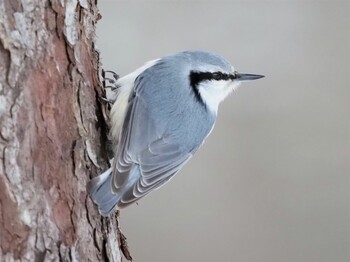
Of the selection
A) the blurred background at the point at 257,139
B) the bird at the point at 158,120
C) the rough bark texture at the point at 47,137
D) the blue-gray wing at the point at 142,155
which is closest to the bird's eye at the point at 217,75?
the bird at the point at 158,120

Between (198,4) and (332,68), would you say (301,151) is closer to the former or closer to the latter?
(332,68)

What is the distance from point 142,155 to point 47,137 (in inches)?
13.3

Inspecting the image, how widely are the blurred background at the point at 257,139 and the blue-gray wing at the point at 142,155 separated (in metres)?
1.42

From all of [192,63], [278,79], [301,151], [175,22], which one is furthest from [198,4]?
[192,63]

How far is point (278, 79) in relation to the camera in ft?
13.0

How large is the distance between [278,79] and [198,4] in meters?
0.61

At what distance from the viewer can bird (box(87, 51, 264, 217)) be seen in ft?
5.57

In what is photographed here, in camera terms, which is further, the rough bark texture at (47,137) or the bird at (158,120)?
the bird at (158,120)

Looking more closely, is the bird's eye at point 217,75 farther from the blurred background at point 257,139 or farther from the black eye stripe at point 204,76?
the blurred background at point 257,139

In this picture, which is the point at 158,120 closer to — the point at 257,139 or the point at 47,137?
the point at 47,137

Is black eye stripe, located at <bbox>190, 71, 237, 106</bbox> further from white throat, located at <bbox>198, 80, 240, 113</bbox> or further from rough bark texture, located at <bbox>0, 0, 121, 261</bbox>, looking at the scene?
rough bark texture, located at <bbox>0, 0, 121, 261</bbox>

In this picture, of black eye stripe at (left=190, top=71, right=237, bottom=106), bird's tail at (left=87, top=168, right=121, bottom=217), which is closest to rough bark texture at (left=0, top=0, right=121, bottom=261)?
bird's tail at (left=87, top=168, right=121, bottom=217)

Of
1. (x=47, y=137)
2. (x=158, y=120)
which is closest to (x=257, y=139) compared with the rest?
(x=158, y=120)

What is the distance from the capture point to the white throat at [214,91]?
6.57ft
